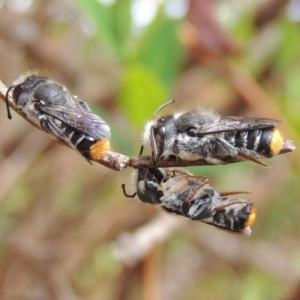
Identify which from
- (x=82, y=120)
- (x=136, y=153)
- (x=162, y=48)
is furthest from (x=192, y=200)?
(x=162, y=48)

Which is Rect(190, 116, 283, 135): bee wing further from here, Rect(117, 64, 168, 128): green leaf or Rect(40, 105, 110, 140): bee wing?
Rect(117, 64, 168, 128): green leaf

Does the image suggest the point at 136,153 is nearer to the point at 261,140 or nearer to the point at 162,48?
the point at 162,48

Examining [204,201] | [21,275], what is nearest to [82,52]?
[21,275]

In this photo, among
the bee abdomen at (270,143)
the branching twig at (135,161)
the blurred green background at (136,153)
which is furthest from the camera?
the blurred green background at (136,153)

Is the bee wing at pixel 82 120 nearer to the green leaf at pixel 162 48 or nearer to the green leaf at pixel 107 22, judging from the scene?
the green leaf at pixel 107 22

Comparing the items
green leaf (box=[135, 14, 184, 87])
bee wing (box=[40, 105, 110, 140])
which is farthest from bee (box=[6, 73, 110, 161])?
green leaf (box=[135, 14, 184, 87])

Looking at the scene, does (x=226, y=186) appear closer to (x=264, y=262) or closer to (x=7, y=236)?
(x=264, y=262)

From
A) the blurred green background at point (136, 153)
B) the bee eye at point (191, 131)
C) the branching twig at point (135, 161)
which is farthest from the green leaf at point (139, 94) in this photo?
the branching twig at point (135, 161)
